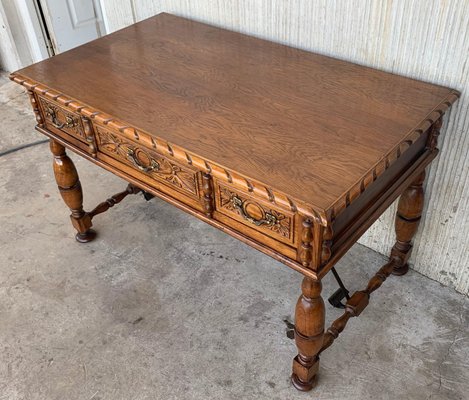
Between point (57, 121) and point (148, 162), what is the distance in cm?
40

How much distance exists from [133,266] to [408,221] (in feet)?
3.09

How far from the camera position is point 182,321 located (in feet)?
5.81

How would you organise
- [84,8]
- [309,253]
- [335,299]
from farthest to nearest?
1. [84,8]
2. [335,299]
3. [309,253]

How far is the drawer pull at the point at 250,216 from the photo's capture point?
3.98 ft

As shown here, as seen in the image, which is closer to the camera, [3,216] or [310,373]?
[310,373]

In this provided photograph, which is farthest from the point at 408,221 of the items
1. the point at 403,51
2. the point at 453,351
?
the point at 403,51

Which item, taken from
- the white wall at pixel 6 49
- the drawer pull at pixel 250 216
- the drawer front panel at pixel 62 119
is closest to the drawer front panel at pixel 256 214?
the drawer pull at pixel 250 216

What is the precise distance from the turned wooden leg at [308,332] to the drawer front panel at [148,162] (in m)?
0.36

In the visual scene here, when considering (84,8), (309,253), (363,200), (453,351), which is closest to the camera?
(309,253)

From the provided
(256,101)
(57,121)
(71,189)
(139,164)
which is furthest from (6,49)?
(256,101)

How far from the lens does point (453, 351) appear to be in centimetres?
163

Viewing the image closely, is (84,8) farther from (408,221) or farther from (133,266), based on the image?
(408,221)

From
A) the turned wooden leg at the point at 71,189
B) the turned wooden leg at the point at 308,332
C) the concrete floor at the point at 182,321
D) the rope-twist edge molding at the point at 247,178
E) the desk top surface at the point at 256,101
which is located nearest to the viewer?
the rope-twist edge molding at the point at 247,178

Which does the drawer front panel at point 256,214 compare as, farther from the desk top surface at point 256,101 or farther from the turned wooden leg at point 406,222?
the turned wooden leg at point 406,222
